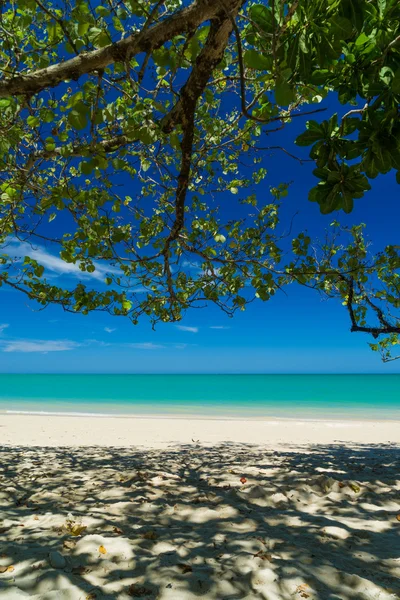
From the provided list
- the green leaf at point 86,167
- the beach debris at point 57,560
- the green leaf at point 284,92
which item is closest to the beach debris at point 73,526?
the beach debris at point 57,560

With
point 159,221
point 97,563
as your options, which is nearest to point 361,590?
point 97,563

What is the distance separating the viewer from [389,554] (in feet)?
9.22

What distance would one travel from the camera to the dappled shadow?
92.2 inches

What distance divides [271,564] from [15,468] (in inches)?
190

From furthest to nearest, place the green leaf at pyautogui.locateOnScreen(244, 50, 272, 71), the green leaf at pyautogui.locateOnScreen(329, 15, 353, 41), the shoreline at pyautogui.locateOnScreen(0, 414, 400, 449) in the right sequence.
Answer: the shoreline at pyautogui.locateOnScreen(0, 414, 400, 449)
the green leaf at pyautogui.locateOnScreen(244, 50, 272, 71)
the green leaf at pyautogui.locateOnScreen(329, 15, 353, 41)

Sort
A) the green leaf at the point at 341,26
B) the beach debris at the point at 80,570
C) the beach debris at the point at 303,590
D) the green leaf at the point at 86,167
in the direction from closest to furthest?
the green leaf at the point at 341,26 < the beach debris at the point at 303,590 < the beach debris at the point at 80,570 < the green leaf at the point at 86,167

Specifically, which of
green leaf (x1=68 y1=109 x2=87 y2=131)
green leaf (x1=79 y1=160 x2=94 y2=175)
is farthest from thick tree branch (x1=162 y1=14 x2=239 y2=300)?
green leaf (x1=68 y1=109 x2=87 y2=131)

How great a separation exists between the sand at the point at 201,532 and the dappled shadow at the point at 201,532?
1 centimetres

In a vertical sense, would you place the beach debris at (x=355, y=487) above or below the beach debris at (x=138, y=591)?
above

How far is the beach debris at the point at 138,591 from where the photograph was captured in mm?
2255

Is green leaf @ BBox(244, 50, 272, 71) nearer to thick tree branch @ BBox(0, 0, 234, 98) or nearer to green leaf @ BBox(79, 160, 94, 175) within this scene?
thick tree branch @ BBox(0, 0, 234, 98)

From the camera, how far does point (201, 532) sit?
325 centimetres

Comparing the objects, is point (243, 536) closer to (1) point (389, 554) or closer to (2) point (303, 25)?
(1) point (389, 554)

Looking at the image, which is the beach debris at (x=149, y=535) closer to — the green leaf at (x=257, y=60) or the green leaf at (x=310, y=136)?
the green leaf at (x=310, y=136)
